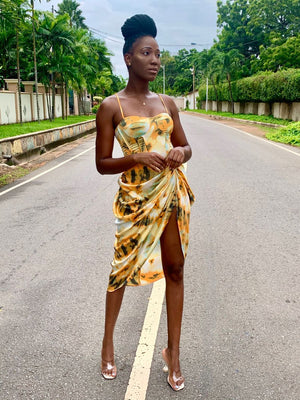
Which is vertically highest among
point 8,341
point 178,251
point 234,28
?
point 234,28

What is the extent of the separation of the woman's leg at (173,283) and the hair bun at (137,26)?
3.34 feet

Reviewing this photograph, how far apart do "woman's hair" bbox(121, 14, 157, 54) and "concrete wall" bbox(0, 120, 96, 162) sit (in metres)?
10.4

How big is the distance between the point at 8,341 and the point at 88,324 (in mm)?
592

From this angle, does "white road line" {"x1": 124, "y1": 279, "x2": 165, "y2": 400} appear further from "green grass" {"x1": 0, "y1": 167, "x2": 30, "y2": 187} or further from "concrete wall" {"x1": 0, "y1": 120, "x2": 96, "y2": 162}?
"concrete wall" {"x1": 0, "y1": 120, "x2": 96, "y2": 162}

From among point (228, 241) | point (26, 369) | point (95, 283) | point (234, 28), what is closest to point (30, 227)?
point (95, 283)

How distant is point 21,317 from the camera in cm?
361

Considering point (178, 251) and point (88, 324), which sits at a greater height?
point (178, 251)

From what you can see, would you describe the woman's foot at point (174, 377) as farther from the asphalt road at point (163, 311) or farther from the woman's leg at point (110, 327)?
the woman's leg at point (110, 327)

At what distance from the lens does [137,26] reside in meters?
2.48

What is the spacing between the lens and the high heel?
8.95 ft

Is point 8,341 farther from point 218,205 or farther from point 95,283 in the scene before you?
point 218,205

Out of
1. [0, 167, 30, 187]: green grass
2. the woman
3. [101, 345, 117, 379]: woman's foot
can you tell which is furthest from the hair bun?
[0, 167, 30, 187]: green grass

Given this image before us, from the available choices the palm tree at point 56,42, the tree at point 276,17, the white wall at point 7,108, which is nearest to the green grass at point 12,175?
the white wall at point 7,108

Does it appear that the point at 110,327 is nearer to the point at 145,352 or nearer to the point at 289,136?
the point at 145,352
